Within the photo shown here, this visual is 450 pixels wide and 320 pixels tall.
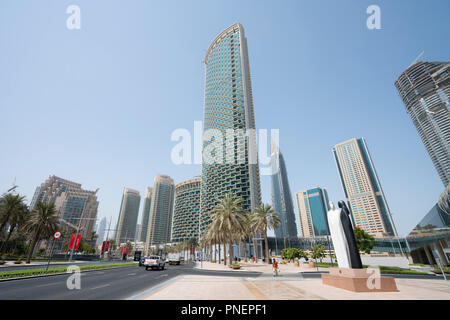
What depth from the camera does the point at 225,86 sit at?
118062 mm

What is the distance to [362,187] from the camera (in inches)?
6772

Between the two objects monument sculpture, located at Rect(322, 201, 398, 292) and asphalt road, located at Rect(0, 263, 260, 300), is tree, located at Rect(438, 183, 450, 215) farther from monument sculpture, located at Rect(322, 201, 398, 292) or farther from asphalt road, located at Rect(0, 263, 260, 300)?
asphalt road, located at Rect(0, 263, 260, 300)

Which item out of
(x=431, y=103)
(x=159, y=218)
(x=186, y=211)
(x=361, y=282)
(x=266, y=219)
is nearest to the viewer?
(x=361, y=282)

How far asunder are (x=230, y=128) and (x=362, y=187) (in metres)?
146

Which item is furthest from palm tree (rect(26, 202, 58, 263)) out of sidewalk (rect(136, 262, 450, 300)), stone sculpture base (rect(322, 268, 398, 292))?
stone sculpture base (rect(322, 268, 398, 292))

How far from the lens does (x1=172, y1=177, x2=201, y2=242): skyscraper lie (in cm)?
14788

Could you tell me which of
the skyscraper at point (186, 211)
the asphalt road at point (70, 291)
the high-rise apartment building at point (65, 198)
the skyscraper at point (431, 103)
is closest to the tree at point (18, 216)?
the asphalt road at point (70, 291)

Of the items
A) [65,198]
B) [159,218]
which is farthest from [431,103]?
[65,198]

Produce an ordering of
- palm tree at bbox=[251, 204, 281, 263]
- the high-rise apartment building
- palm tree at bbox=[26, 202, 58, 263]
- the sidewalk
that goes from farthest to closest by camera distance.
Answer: the high-rise apartment building, palm tree at bbox=[251, 204, 281, 263], palm tree at bbox=[26, 202, 58, 263], the sidewalk

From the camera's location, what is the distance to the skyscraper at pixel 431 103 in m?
73.1

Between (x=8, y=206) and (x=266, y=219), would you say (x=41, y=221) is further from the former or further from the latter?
(x=266, y=219)

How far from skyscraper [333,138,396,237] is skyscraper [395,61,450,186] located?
78456 millimetres
